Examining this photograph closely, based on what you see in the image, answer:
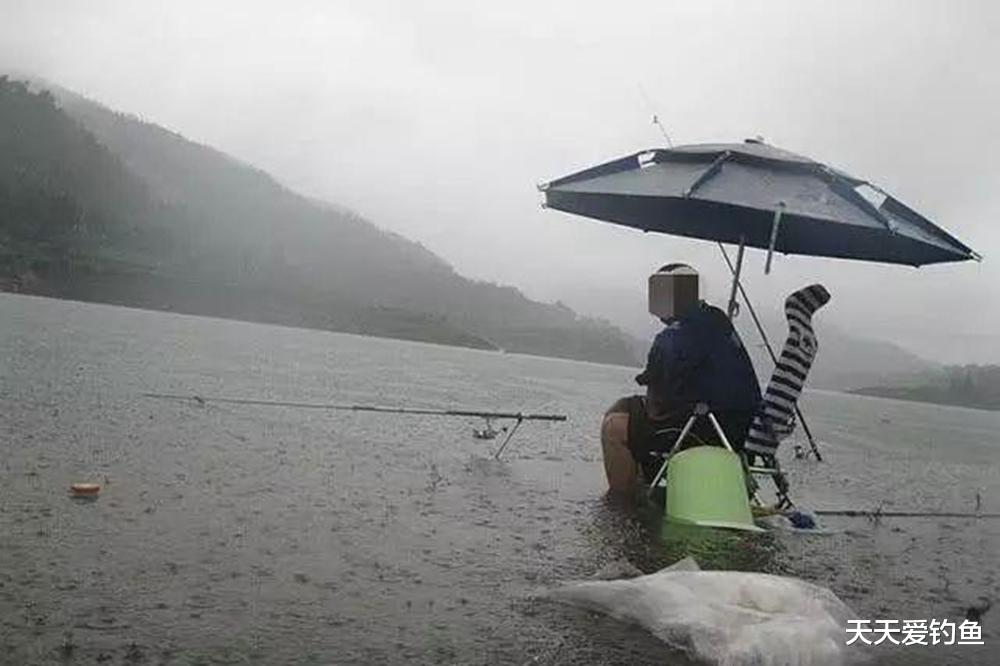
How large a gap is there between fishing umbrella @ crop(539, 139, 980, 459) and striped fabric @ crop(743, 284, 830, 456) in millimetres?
659

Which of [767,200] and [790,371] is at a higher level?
[767,200]

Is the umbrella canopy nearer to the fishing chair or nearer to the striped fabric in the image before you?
the striped fabric

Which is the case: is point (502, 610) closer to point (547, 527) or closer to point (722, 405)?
point (547, 527)

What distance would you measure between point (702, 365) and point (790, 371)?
2.79ft

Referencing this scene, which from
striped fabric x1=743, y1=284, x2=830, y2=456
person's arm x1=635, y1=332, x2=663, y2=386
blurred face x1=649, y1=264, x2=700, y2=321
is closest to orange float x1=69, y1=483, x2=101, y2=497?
person's arm x1=635, y1=332, x2=663, y2=386

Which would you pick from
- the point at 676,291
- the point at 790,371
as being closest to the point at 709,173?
the point at 676,291

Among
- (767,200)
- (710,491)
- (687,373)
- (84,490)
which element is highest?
(767,200)

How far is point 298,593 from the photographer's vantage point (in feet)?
17.4

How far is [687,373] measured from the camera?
896cm

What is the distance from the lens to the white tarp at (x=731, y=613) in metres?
4.61

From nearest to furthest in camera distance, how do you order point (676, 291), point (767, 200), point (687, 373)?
point (767, 200) → point (687, 373) → point (676, 291)

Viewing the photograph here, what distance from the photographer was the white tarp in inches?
182

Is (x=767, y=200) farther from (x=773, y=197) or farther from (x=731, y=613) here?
(x=731, y=613)

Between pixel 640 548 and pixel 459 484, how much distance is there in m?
3.62
